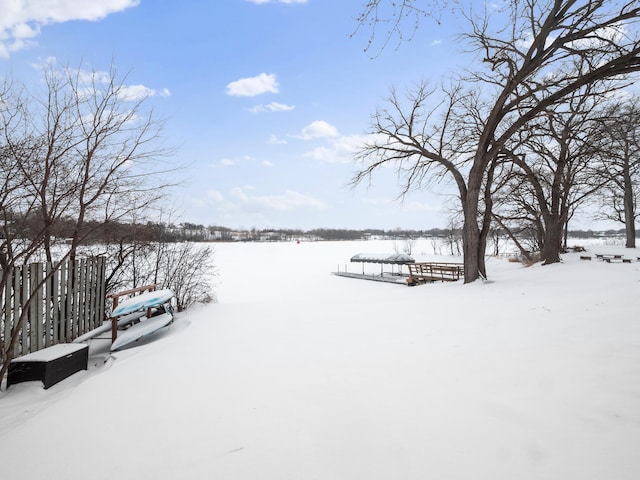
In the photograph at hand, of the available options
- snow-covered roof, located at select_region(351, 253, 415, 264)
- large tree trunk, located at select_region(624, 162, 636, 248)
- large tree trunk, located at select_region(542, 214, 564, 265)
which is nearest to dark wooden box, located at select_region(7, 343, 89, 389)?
large tree trunk, located at select_region(542, 214, 564, 265)

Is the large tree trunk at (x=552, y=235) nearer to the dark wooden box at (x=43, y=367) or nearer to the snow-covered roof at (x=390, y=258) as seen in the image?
the snow-covered roof at (x=390, y=258)

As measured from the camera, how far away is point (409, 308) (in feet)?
22.3

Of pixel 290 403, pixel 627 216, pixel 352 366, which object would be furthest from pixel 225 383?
pixel 627 216

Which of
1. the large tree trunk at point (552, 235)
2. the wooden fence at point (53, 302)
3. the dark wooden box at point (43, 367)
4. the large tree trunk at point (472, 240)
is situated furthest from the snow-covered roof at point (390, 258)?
the dark wooden box at point (43, 367)

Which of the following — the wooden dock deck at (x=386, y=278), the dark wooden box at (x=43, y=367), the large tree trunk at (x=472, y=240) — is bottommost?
the wooden dock deck at (x=386, y=278)

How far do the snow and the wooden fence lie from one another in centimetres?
116

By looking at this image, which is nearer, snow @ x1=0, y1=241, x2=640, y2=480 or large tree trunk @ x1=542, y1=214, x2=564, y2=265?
snow @ x1=0, y1=241, x2=640, y2=480

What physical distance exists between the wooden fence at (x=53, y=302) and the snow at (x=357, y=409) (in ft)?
3.82

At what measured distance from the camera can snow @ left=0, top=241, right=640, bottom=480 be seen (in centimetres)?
202

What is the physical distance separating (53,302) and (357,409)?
5.78 meters

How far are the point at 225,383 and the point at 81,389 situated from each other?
1.60 metres

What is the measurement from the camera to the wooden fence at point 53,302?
186 inches

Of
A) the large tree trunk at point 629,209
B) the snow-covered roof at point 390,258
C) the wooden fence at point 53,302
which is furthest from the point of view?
the snow-covered roof at point 390,258

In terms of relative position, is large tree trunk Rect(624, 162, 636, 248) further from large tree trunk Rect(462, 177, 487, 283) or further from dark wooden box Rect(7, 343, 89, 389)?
dark wooden box Rect(7, 343, 89, 389)
